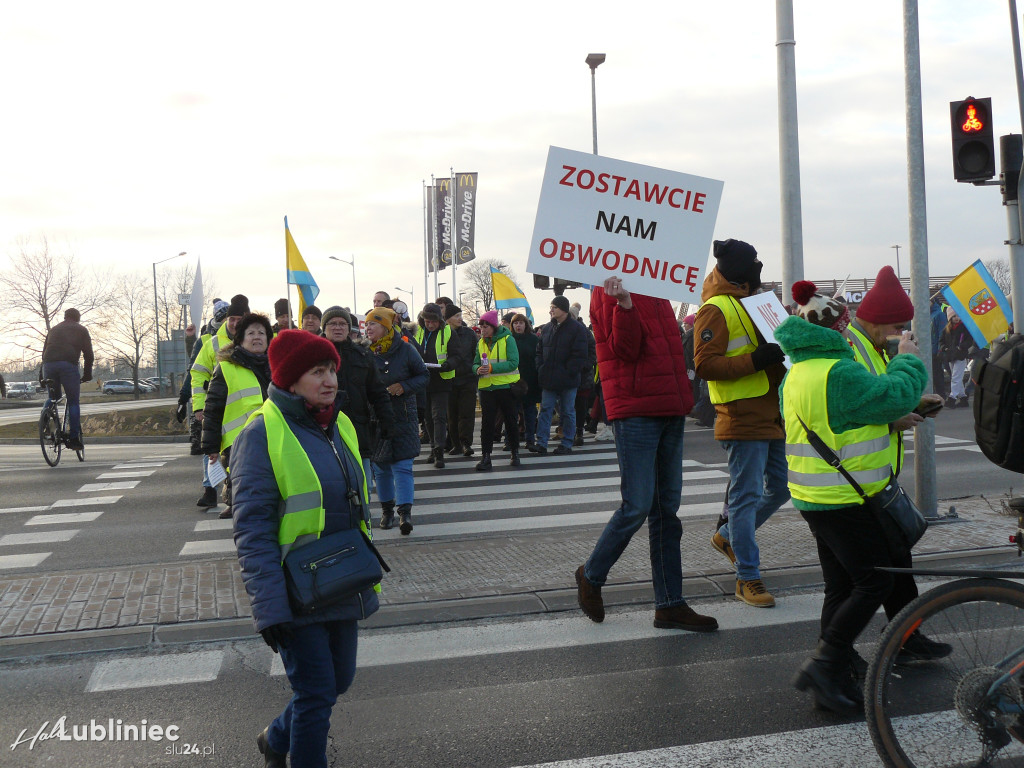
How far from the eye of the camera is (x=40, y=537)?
26.8 ft

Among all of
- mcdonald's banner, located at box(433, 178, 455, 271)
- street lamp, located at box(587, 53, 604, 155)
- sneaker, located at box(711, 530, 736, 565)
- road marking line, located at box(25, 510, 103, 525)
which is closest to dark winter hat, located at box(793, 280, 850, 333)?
sneaker, located at box(711, 530, 736, 565)

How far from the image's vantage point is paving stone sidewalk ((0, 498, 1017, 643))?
18.1ft

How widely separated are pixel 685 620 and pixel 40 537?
5.84m

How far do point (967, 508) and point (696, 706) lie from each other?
196 inches

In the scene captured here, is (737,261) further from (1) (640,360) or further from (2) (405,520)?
(2) (405,520)

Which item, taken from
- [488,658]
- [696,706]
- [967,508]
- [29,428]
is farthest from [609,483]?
[29,428]

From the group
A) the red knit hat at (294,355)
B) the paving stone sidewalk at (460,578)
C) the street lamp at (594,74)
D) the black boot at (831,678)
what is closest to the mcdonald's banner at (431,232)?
the street lamp at (594,74)

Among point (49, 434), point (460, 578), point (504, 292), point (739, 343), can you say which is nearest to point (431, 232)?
point (504, 292)

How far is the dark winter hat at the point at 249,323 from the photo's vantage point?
7.06 metres

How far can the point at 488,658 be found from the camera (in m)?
4.77

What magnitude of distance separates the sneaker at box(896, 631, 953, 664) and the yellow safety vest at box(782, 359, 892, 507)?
0.72 metres

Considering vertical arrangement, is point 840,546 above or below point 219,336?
below

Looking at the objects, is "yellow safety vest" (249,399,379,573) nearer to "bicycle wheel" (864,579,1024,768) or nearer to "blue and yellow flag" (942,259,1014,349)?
"bicycle wheel" (864,579,1024,768)

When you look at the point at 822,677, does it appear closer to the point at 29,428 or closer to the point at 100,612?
the point at 100,612
